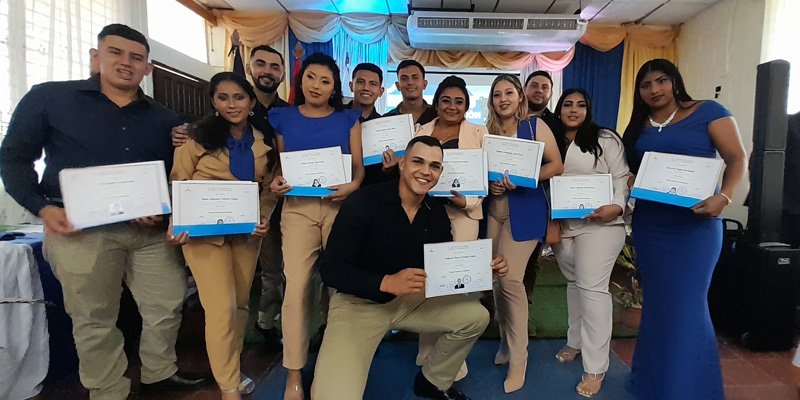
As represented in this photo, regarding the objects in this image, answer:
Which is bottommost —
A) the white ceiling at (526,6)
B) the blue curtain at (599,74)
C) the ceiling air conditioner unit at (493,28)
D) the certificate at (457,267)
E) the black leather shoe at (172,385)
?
the black leather shoe at (172,385)

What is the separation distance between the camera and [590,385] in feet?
7.27

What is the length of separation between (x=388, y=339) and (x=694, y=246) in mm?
1890

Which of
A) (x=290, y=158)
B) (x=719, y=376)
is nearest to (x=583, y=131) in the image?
(x=719, y=376)

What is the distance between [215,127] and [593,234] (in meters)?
1.94

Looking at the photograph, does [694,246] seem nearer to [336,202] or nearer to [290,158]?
[336,202]

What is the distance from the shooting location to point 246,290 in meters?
2.14

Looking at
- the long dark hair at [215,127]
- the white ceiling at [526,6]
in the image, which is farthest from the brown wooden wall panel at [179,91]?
the long dark hair at [215,127]

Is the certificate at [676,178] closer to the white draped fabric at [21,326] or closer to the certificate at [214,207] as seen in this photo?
the certificate at [214,207]

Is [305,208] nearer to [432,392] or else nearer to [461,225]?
[461,225]

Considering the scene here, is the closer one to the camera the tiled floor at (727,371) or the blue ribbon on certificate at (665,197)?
the blue ribbon on certificate at (665,197)

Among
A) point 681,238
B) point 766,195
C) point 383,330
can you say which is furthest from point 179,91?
point 766,195

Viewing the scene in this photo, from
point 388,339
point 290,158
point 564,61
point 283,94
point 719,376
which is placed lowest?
point 388,339

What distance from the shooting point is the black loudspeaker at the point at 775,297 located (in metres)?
2.76

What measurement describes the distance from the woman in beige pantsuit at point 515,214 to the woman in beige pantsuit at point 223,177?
46.9 inches
